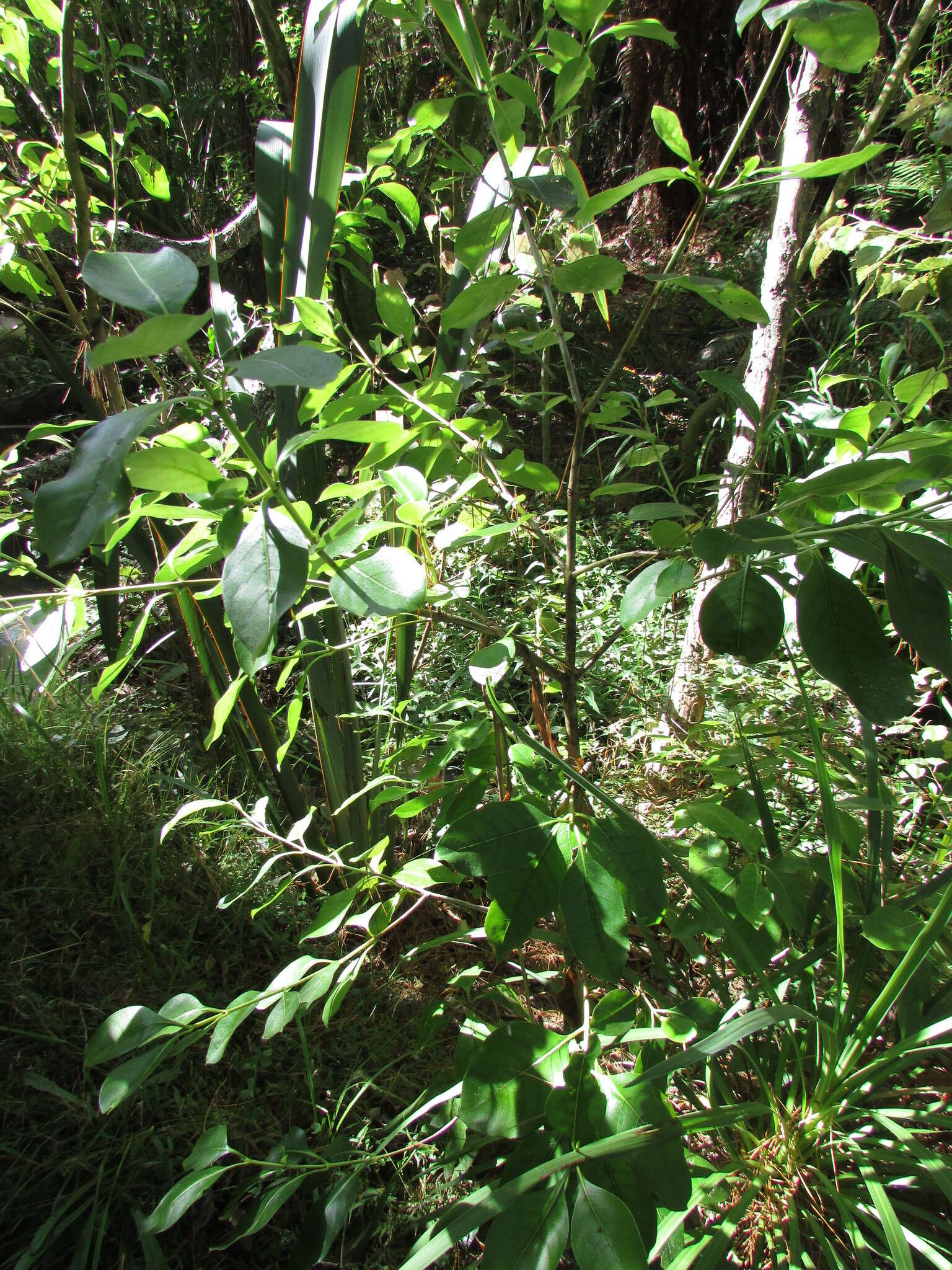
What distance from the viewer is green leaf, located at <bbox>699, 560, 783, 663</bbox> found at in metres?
0.44

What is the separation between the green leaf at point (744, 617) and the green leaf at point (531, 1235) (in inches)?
13.9

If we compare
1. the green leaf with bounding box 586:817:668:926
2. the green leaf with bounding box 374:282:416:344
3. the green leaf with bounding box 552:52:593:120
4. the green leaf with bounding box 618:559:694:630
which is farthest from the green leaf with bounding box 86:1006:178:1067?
the green leaf with bounding box 552:52:593:120

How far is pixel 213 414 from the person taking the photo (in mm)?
431

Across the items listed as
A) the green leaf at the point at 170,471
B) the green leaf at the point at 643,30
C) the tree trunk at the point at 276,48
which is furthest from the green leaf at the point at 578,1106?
the tree trunk at the point at 276,48

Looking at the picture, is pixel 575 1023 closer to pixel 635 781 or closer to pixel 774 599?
pixel 774 599

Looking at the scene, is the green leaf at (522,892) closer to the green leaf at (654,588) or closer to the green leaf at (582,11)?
the green leaf at (654,588)

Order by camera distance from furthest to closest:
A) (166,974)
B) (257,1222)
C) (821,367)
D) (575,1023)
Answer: (821,367), (166,974), (575,1023), (257,1222)

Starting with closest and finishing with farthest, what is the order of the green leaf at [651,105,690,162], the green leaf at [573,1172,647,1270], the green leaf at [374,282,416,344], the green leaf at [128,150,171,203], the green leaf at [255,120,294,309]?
the green leaf at [573,1172,647,1270]
the green leaf at [651,105,690,162]
the green leaf at [374,282,416,344]
the green leaf at [255,120,294,309]
the green leaf at [128,150,171,203]

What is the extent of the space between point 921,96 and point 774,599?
146cm

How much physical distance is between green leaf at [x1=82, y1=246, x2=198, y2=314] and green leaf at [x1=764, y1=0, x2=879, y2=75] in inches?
11.3

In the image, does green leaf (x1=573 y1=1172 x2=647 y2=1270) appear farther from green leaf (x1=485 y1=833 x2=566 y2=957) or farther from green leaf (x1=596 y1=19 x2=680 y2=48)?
green leaf (x1=596 y1=19 x2=680 y2=48)

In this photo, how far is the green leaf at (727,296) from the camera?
0.46 meters

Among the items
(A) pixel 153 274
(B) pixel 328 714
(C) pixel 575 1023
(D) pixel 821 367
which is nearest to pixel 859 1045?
(C) pixel 575 1023

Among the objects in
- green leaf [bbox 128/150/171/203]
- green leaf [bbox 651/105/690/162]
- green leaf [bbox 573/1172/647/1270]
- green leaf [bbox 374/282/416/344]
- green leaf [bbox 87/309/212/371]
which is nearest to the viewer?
green leaf [bbox 87/309/212/371]
